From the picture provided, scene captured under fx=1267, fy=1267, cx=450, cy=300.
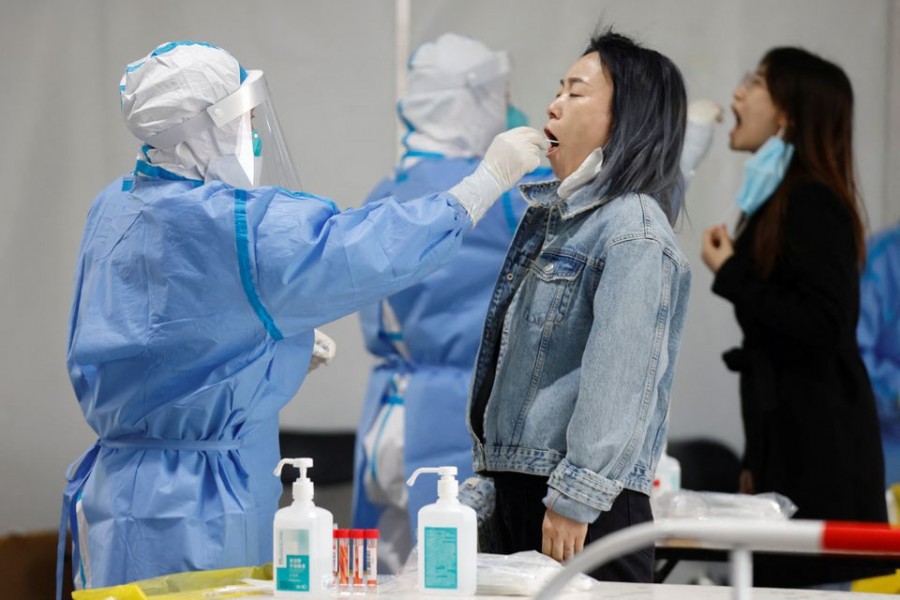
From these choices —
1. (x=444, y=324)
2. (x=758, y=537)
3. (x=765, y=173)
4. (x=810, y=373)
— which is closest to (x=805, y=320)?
(x=810, y=373)

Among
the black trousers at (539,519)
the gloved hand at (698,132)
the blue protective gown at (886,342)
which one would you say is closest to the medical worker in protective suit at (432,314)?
the gloved hand at (698,132)

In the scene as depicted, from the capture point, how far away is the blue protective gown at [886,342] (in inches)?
180

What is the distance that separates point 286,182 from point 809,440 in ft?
5.35

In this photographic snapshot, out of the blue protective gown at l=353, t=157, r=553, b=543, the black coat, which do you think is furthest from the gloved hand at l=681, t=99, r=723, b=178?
the blue protective gown at l=353, t=157, r=553, b=543

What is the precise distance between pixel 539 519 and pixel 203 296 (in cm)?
70

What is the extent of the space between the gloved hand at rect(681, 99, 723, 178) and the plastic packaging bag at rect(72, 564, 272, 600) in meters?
1.76

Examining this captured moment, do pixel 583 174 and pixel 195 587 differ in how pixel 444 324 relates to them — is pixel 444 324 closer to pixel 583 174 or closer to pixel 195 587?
pixel 583 174

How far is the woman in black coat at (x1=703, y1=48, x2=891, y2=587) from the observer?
3.31m

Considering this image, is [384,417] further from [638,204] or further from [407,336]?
[638,204]

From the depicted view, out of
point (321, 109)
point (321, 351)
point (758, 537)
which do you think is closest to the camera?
point (758, 537)

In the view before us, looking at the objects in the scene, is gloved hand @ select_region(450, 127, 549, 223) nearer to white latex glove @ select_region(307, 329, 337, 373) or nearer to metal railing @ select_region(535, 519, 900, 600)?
white latex glove @ select_region(307, 329, 337, 373)

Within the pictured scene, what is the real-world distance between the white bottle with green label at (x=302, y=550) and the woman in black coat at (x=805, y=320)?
1.68 m

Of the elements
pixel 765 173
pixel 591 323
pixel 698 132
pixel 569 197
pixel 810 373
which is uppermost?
pixel 698 132

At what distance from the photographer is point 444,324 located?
3.67 metres
